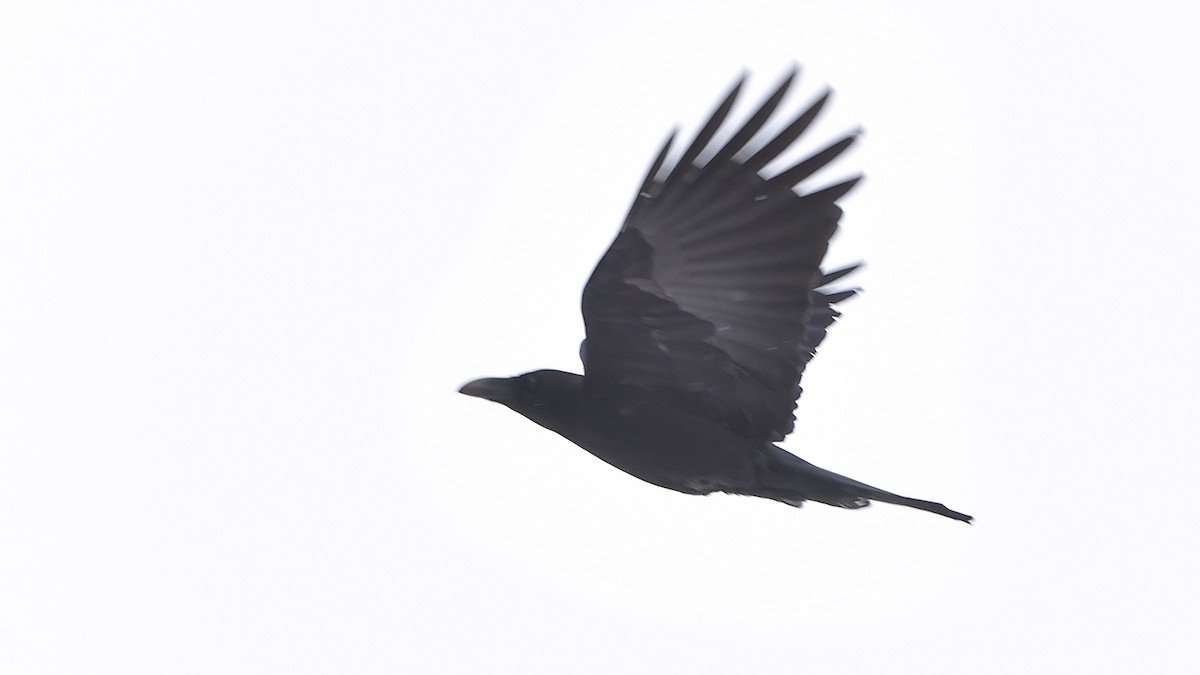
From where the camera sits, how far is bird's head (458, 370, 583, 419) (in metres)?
9.45

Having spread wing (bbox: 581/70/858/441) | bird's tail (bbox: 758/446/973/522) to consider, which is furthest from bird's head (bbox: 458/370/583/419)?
bird's tail (bbox: 758/446/973/522)

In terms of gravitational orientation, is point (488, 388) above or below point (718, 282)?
below

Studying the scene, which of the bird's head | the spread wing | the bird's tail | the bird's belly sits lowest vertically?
the bird's tail

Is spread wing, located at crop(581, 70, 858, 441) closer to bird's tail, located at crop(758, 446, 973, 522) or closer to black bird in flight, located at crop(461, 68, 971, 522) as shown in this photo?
black bird in flight, located at crop(461, 68, 971, 522)

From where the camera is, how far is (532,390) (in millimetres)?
9539

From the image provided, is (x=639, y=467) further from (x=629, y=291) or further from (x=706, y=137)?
(x=706, y=137)

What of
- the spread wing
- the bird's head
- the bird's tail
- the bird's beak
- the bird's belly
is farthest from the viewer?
the bird's beak

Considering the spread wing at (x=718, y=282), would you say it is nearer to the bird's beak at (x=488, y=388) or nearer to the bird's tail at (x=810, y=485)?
the bird's tail at (x=810, y=485)

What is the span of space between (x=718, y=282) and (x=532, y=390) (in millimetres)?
1267

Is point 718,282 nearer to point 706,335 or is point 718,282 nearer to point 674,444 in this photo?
point 706,335

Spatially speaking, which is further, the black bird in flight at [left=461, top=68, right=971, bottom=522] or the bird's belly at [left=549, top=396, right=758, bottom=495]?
the bird's belly at [left=549, top=396, right=758, bottom=495]

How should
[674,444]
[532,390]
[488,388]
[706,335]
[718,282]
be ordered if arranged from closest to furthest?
[718,282]
[706,335]
[674,444]
[532,390]
[488,388]

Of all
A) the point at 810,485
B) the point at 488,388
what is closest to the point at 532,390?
the point at 488,388

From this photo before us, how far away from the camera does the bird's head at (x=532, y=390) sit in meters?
9.45
